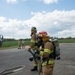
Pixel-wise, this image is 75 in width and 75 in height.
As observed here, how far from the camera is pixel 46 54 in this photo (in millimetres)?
7938

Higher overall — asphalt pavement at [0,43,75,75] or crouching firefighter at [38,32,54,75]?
crouching firefighter at [38,32,54,75]

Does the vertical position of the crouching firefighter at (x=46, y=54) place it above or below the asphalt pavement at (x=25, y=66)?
above

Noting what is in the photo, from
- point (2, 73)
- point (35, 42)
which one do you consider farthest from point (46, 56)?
point (2, 73)

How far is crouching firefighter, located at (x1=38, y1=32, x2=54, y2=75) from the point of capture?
313 inches

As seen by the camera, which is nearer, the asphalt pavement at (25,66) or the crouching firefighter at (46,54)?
the crouching firefighter at (46,54)

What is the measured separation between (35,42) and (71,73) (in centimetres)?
213

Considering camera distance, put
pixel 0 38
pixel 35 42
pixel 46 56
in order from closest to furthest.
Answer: pixel 46 56 < pixel 35 42 < pixel 0 38

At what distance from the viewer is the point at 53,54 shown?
27.1ft

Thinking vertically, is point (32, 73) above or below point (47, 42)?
below

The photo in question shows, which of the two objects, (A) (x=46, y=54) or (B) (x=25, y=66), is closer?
(A) (x=46, y=54)

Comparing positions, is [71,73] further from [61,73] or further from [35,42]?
[35,42]

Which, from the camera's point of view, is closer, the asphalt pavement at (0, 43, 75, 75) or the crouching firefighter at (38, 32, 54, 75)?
the crouching firefighter at (38, 32, 54, 75)

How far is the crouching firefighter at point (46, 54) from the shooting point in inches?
313

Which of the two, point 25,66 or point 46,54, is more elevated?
point 46,54
